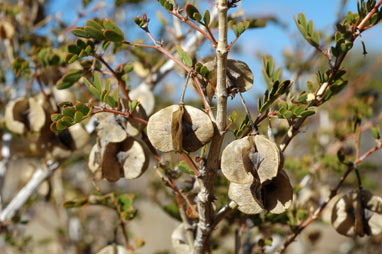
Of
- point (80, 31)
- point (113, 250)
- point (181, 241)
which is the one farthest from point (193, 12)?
Answer: point (113, 250)

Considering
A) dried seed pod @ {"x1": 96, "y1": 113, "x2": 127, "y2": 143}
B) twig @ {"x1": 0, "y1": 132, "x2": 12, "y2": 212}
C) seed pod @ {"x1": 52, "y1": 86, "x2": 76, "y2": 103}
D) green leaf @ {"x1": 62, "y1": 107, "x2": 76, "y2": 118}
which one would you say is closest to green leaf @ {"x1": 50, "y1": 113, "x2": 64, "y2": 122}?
green leaf @ {"x1": 62, "y1": 107, "x2": 76, "y2": 118}

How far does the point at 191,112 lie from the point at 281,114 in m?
0.21

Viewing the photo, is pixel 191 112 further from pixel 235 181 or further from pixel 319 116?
pixel 319 116

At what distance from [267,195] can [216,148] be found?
0.16 m

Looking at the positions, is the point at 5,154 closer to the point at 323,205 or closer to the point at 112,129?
the point at 112,129

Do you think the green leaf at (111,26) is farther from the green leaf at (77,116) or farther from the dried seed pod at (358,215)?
the dried seed pod at (358,215)

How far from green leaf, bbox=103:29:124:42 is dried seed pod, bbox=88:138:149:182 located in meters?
0.30

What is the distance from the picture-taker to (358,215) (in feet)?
3.50

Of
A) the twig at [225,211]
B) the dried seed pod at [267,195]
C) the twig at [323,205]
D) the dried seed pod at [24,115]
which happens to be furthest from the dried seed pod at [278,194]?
the dried seed pod at [24,115]

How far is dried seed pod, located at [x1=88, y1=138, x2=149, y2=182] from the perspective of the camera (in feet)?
3.40

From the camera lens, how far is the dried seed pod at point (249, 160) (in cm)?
76

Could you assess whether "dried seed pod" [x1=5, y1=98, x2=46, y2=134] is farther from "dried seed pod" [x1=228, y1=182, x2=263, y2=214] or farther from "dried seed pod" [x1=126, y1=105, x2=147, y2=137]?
"dried seed pod" [x1=228, y1=182, x2=263, y2=214]

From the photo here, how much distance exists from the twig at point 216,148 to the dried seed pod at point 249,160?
7cm

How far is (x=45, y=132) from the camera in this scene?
133 centimetres
